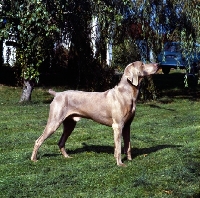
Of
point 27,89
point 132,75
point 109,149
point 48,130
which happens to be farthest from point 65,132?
point 27,89

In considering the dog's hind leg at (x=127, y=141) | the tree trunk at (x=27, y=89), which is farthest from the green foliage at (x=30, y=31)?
the dog's hind leg at (x=127, y=141)

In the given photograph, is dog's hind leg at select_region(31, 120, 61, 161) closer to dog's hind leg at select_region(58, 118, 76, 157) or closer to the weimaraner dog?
the weimaraner dog

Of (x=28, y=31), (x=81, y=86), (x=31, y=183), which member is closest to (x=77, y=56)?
(x=81, y=86)

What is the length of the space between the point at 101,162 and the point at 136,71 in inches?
57.1

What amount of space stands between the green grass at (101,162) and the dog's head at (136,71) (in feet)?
4.03

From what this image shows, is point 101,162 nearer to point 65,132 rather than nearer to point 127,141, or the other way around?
point 127,141

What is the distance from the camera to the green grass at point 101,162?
631 centimetres

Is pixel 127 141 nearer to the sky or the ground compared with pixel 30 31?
nearer to the ground

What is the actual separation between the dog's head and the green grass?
4.03 ft

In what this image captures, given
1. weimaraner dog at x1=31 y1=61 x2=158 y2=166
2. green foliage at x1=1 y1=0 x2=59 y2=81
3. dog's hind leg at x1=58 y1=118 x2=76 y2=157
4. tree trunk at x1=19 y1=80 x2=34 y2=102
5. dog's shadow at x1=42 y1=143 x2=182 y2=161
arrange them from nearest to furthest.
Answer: weimaraner dog at x1=31 y1=61 x2=158 y2=166, dog's hind leg at x1=58 y1=118 x2=76 y2=157, dog's shadow at x1=42 y1=143 x2=182 y2=161, green foliage at x1=1 y1=0 x2=59 y2=81, tree trunk at x1=19 y1=80 x2=34 y2=102

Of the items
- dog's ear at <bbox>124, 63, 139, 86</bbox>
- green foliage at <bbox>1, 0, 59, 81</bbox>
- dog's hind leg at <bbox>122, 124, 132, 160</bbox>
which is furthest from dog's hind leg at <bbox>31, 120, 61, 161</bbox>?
green foliage at <bbox>1, 0, 59, 81</bbox>

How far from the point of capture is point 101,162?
7.83 m

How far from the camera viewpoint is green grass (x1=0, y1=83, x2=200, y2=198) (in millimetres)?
6309

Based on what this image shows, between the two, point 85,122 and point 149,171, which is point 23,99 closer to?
point 85,122
